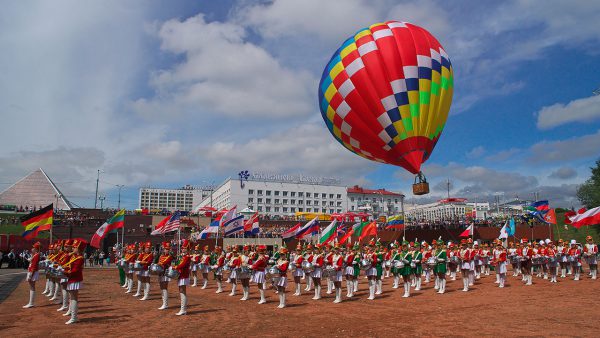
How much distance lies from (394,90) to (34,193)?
108400 mm

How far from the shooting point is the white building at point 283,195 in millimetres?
114938

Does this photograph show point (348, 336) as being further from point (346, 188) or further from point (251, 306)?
point (346, 188)

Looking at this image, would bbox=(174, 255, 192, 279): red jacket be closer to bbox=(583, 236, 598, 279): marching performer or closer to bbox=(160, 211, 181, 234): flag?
bbox=(160, 211, 181, 234): flag

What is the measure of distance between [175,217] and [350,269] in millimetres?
20135

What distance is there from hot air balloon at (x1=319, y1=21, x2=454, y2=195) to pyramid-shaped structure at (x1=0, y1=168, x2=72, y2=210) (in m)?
93.2

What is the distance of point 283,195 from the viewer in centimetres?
12150

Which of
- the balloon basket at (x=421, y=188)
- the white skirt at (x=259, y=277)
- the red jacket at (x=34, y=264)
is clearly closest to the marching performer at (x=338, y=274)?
the white skirt at (x=259, y=277)

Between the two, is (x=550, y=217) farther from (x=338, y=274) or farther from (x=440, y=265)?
(x=338, y=274)

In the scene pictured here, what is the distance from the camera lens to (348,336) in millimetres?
10516

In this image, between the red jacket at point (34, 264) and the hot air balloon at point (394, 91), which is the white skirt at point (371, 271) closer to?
the hot air balloon at point (394, 91)

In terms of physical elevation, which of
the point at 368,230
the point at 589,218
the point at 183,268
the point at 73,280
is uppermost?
the point at 589,218

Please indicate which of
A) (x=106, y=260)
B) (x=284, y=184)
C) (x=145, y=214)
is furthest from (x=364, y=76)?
(x=284, y=184)

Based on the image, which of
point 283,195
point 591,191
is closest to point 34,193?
point 283,195

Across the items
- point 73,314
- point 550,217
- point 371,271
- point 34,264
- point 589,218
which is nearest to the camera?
point 73,314
